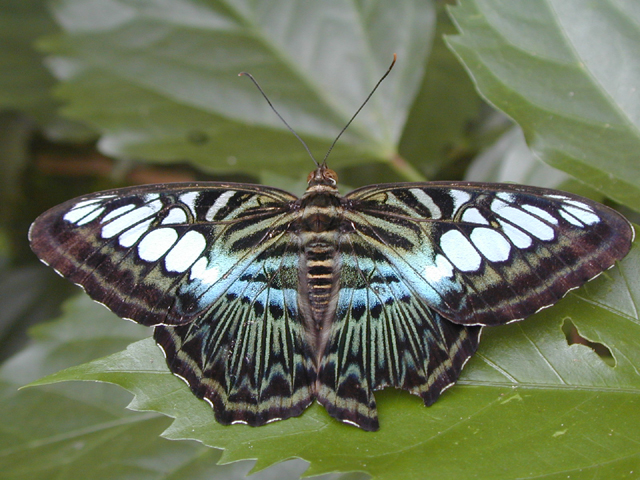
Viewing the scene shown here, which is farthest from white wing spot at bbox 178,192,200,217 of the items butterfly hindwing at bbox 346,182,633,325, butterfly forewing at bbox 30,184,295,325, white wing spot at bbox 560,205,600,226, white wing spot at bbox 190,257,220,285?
white wing spot at bbox 560,205,600,226

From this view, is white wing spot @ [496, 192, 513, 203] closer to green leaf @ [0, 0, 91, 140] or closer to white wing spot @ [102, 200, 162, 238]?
white wing spot @ [102, 200, 162, 238]

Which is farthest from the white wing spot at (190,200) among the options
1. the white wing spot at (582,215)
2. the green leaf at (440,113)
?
the green leaf at (440,113)

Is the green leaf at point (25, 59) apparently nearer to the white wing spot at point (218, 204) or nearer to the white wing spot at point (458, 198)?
the white wing spot at point (218, 204)

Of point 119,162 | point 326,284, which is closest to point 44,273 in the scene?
point 119,162

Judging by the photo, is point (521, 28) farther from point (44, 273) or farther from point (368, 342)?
point (44, 273)

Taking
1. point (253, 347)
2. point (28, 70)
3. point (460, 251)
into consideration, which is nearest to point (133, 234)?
point (253, 347)
